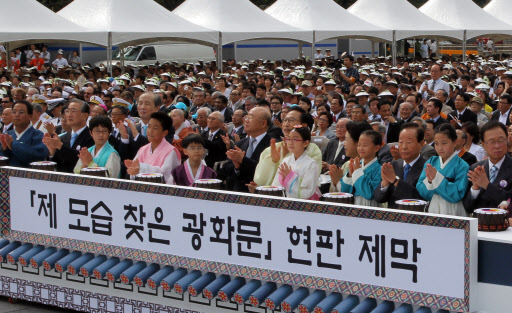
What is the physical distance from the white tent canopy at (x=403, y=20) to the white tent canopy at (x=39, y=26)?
10.2 metres

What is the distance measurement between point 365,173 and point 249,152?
8.11 ft

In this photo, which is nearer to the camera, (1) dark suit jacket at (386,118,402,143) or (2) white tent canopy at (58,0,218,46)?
(1) dark suit jacket at (386,118,402,143)

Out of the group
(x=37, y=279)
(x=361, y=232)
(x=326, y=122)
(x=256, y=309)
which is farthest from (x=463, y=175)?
(x=326, y=122)

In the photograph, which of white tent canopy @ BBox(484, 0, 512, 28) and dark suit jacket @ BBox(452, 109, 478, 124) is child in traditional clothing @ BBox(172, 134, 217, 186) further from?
white tent canopy @ BBox(484, 0, 512, 28)

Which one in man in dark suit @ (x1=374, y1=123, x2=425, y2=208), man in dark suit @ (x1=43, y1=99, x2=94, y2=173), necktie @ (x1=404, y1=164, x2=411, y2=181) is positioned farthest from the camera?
man in dark suit @ (x1=43, y1=99, x2=94, y2=173)

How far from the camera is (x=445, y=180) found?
5.07m

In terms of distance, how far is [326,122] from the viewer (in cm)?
980

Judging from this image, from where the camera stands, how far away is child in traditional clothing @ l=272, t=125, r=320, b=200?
223 inches

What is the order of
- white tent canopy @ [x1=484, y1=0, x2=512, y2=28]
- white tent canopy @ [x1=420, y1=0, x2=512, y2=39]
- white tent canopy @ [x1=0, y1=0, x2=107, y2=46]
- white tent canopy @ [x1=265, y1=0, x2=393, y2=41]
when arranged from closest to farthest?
white tent canopy @ [x1=0, y1=0, x2=107, y2=46] → white tent canopy @ [x1=265, y1=0, x2=393, y2=41] → white tent canopy @ [x1=420, y1=0, x2=512, y2=39] → white tent canopy @ [x1=484, y1=0, x2=512, y2=28]

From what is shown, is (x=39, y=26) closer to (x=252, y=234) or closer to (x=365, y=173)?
(x=365, y=173)

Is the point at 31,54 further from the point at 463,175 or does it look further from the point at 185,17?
the point at 463,175

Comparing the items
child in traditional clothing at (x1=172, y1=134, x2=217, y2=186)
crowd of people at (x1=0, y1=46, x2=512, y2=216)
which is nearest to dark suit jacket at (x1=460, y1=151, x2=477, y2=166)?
crowd of people at (x1=0, y1=46, x2=512, y2=216)

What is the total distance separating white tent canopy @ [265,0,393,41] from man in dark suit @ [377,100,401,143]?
1360 centimetres

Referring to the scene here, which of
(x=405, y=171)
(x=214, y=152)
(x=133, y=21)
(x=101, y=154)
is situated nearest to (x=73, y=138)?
(x=101, y=154)
